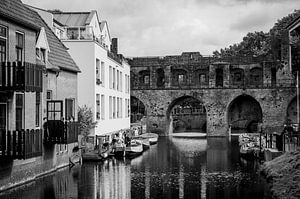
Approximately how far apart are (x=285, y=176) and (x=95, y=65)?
15.2m

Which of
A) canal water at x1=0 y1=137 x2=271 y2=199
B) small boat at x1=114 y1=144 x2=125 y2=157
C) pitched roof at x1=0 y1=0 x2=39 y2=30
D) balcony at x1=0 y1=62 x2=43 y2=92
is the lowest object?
canal water at x1=0 y1=137 x2=271 y2=199

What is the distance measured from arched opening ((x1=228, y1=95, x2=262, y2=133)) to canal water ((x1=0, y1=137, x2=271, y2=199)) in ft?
95.5

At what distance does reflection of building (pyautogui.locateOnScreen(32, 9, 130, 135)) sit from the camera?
2972cm

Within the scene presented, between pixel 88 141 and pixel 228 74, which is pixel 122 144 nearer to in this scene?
pixel 88 141

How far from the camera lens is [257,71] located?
58594 mm

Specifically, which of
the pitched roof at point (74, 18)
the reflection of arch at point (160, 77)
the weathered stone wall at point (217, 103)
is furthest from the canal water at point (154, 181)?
the reflection of arch at point (160, 77)

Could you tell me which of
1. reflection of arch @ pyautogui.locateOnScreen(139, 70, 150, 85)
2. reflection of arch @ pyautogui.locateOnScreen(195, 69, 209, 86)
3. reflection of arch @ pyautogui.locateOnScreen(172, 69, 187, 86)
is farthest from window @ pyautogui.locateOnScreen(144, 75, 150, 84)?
reflection of arch @ pyautogui.locateOnScreen(195, 69, 209, 86)

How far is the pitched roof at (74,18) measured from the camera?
3347 cm

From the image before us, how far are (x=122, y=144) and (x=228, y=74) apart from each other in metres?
26.4

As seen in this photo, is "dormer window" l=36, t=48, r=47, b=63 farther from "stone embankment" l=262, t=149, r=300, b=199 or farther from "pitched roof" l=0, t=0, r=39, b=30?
"stone embankment" l=262, t=149, r=300, b=199

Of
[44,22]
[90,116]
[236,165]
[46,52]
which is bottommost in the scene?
[236,165]

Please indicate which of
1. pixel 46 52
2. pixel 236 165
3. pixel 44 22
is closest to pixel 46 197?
pixel 46 52

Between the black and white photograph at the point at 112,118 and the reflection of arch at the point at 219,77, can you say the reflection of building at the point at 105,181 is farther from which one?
the reflection of arch at the point at 219,77

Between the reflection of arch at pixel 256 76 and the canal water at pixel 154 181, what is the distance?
28.4m
